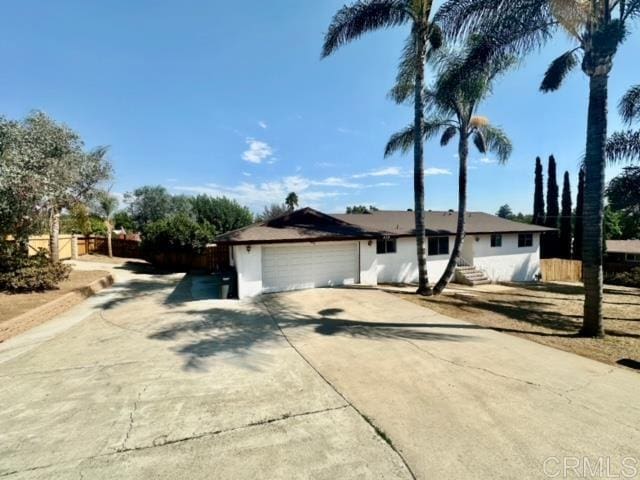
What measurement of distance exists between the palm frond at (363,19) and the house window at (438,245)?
404 inches

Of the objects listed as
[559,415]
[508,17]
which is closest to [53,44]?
[508,17]

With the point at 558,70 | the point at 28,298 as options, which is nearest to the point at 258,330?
the point at 28,298

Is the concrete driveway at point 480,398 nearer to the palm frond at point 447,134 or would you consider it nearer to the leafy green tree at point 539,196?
the palm frond at point 447,134

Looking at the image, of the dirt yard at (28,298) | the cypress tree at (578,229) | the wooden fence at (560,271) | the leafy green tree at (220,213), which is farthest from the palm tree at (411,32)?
the cypress tree at (578,229)

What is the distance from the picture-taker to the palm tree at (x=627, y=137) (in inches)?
454

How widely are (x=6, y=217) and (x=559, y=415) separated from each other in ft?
48.6

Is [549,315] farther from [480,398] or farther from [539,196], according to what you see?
[539,196]

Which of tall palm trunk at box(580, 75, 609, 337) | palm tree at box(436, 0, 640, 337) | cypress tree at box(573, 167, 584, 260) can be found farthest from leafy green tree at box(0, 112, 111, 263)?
cypress tree at box(573, 167, 584, 260)

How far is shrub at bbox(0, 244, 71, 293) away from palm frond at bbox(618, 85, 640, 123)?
23185 millimetres

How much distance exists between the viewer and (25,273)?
34.2 feet

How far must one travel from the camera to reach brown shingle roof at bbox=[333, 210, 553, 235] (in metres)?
16.1

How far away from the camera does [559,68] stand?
9.18 m

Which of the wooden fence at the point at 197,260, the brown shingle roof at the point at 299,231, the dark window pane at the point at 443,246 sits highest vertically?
the brown shingle roof at the point at 299,231

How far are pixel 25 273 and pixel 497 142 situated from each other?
1963cm
